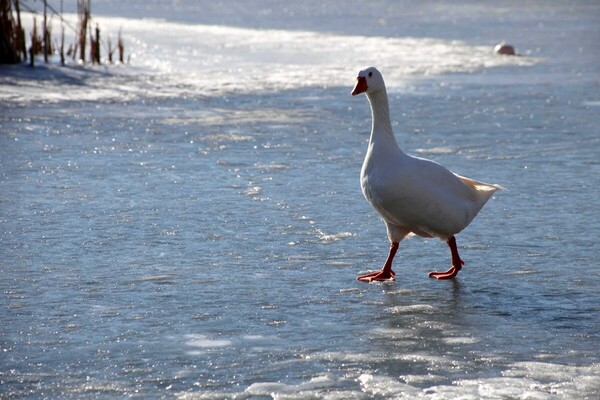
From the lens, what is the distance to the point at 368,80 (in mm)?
5984

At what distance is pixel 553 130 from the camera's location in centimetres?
1063

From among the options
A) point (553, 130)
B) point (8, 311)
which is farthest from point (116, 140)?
point (8, 311)

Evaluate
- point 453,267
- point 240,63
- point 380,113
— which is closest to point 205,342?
point 453,267

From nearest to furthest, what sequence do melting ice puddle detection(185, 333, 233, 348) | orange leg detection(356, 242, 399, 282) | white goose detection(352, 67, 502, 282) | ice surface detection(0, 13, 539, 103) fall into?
melting ice puddle detection(185, 333, 233, 348) → white goose detection(352, 67, 502, 282) → orange leg detection(356, 242, 399, 282) → ice surface detection(0, 13, 539, 103)

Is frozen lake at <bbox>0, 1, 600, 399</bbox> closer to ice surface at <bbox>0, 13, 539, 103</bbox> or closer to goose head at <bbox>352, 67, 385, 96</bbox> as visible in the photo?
ice surface at <bbox>0, 13, 539, 103</bbox>

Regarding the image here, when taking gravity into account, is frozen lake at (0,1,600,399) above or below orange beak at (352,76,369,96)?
below

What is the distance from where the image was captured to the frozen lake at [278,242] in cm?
441

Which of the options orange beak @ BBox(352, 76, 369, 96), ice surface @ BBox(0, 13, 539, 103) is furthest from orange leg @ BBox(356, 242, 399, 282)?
ice surface @ BBox(0, 13, 539, 103)

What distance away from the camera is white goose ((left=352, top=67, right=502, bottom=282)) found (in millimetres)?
5574

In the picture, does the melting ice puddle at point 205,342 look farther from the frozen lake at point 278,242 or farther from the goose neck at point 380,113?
the goose neck at point 380,113

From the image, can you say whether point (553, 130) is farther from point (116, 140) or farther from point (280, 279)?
point (280, 279)

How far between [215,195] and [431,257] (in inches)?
83.2

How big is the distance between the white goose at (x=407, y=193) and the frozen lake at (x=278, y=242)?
0.87 ft

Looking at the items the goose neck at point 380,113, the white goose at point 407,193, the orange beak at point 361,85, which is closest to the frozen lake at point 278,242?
the white goose at point 407,193
